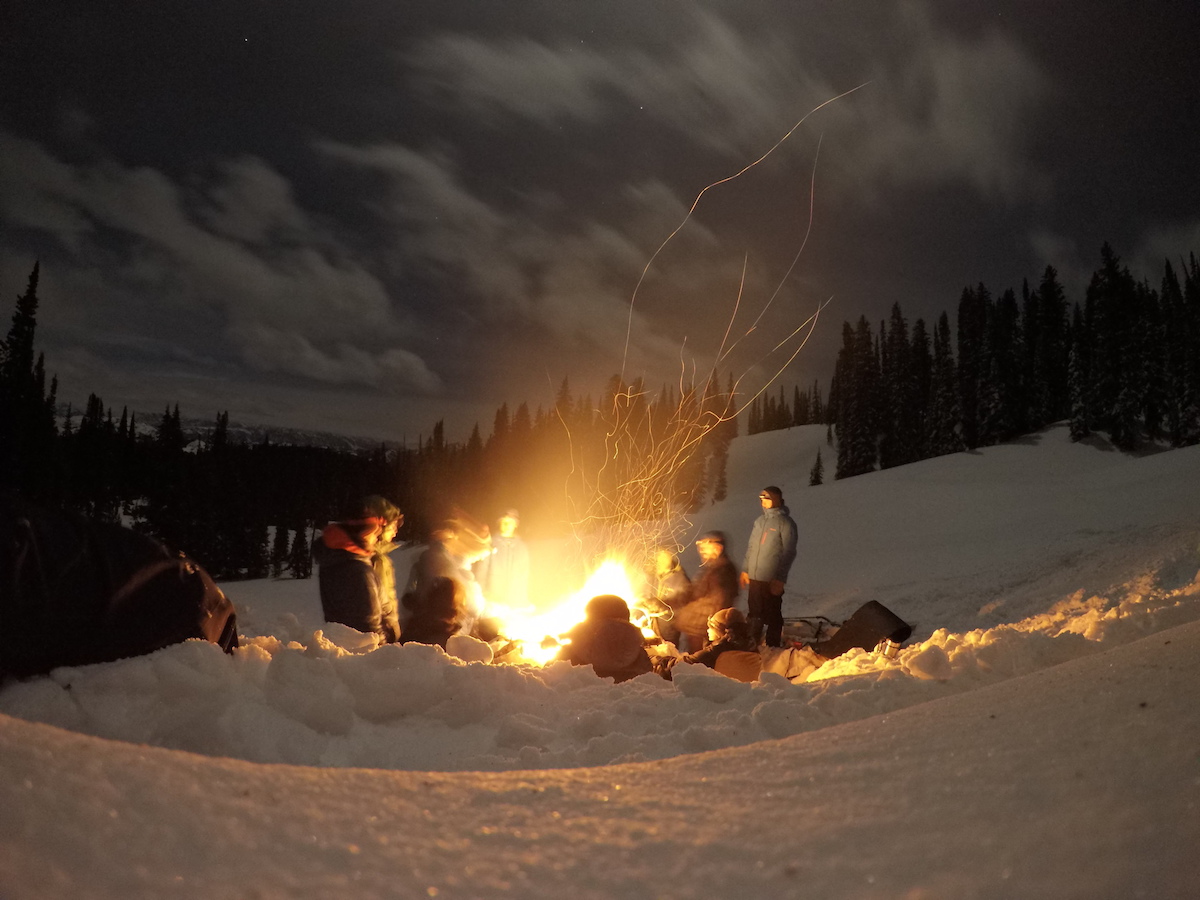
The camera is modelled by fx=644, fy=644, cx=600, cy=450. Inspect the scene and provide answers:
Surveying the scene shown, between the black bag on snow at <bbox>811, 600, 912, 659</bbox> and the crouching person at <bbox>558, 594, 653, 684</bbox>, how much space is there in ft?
9.15

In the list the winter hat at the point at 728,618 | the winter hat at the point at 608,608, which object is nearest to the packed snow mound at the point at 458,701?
the winter hat at the point at 608,608

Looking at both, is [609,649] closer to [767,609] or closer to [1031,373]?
[767,609]

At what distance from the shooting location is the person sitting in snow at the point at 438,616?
571 cm

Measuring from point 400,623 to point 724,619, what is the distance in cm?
336

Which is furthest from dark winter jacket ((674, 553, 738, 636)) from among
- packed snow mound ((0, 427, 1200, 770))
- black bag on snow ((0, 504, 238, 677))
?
black bag on snow ((0, 504, 238, 677))

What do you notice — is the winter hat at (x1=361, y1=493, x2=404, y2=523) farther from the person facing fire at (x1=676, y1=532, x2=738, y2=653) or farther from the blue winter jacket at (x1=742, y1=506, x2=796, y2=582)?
the blue winter jacket at (x1=742, y1=506, x2=796, y2=582)

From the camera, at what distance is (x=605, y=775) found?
2.28 metres

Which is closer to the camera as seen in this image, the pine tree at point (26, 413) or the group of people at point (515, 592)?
the group of people at point (515, 592)

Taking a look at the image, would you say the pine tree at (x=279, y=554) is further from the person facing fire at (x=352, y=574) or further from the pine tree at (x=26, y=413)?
the person facing fire at (x=352, y=574)

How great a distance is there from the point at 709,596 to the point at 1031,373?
5906 cm

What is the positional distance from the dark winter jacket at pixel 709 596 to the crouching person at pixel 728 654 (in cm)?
34

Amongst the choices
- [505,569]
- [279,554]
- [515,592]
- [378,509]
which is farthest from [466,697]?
[279,554]

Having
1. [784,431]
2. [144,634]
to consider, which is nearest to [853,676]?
[144,634]

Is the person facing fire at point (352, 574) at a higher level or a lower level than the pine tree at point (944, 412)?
lower
